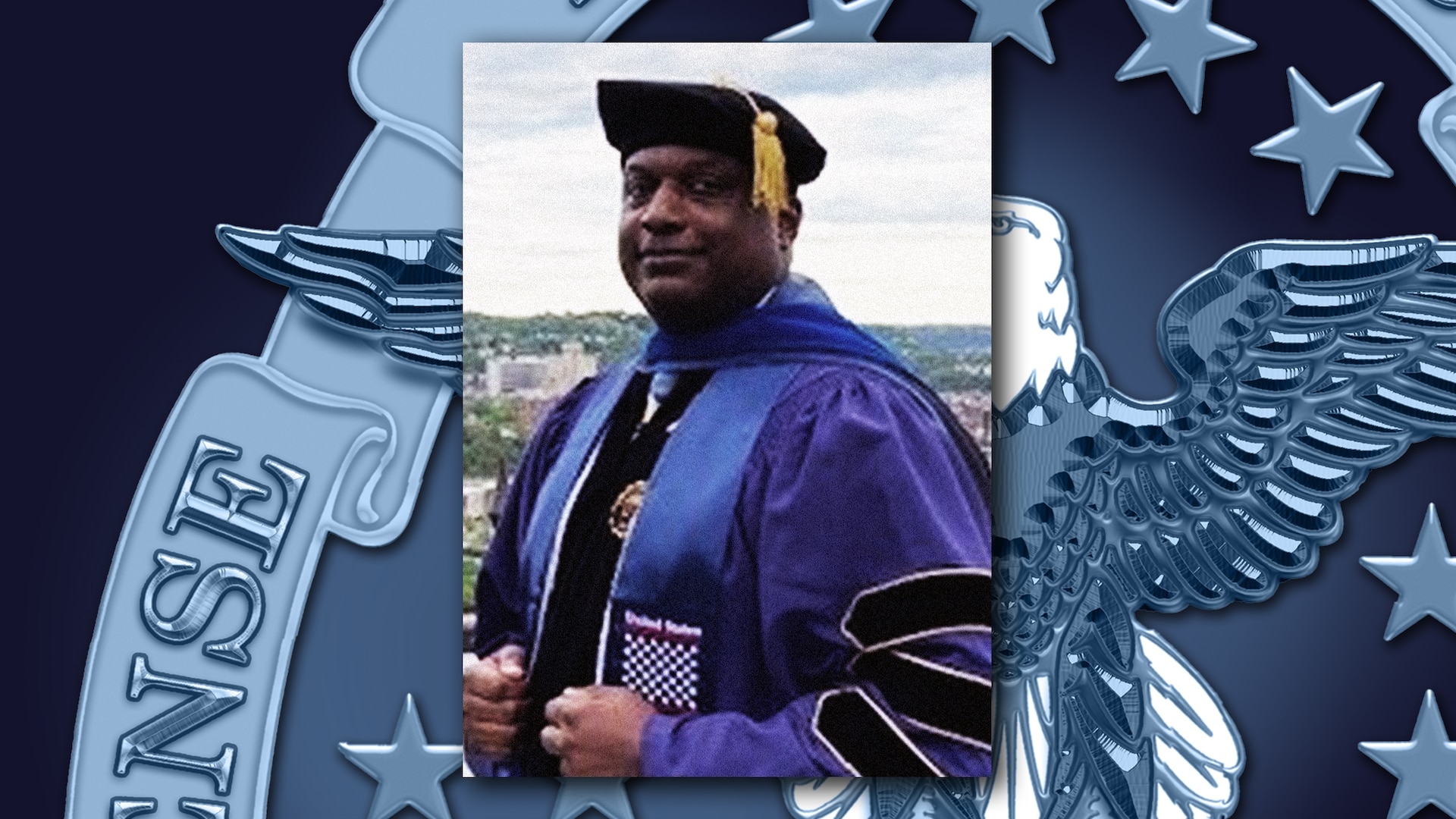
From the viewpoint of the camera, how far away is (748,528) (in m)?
2.89

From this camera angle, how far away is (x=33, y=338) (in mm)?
3080

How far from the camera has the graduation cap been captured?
2889 mm

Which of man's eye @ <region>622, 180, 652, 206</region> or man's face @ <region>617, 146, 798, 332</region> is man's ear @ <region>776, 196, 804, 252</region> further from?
man's eye @ <region>622, 180, 652, 206</region>

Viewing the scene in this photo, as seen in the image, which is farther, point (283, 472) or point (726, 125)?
point (283, 472)

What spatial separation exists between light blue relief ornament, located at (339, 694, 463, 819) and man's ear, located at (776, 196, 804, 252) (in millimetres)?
1215

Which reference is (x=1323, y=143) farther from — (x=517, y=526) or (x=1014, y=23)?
(x=517, y=526)

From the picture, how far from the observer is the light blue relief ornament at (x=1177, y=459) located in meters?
2.95

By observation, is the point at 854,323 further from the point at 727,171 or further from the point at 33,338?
the point at 33,338

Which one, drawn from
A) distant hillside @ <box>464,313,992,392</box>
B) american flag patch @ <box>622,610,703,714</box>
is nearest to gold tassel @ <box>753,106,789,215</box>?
distant hillside @ <box>464,313,992,392</box>

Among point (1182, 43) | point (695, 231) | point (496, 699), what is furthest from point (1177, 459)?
point (496, 699)

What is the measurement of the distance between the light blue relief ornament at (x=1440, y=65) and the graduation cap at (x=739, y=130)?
4.10ft

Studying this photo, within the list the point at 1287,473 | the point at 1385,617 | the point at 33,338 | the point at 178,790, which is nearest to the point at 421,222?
the point at 33,338

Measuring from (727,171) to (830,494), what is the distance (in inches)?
26.6

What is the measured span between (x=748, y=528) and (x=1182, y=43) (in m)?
1.32
